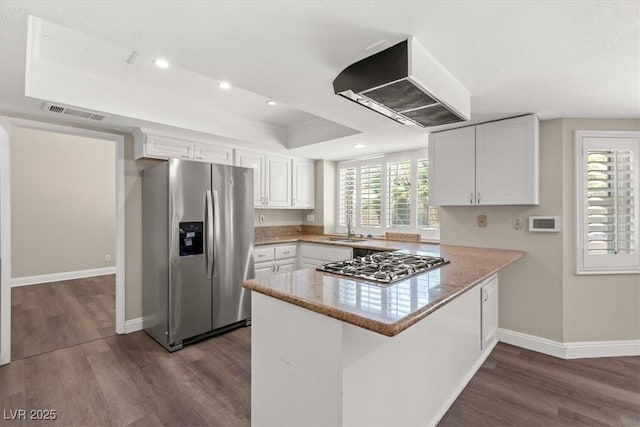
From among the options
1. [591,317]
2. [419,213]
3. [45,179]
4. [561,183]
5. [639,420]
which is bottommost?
[639,420]

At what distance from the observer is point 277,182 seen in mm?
4336

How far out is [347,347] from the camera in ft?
4.02

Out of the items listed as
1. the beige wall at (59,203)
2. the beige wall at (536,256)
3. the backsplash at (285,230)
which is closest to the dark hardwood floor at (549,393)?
the beige wall at (536,256)

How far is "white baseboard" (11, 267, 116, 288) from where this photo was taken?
495cm

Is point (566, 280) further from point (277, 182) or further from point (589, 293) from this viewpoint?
point (277, 182)

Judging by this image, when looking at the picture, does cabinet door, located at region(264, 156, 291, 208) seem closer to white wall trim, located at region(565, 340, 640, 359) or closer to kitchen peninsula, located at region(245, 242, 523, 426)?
kitchen peninsula, located at region(245, 242, 523, 426)

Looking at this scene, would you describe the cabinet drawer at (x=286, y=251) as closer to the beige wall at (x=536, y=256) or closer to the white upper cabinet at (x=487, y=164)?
the white upper cabinet at (x=487, y=164)

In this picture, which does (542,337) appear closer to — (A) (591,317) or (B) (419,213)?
(A) (591,317)

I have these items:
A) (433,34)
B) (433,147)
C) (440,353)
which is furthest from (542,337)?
(433,34)

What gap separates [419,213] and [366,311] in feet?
10.1

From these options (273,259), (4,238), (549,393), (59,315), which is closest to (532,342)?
(549,393)

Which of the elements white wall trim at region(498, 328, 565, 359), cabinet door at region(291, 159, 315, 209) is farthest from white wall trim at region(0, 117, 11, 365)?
white wall trim at region(498, 328, 565, 359)

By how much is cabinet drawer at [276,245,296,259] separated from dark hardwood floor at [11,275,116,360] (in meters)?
2.03

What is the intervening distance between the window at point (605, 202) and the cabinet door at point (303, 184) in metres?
3.27
